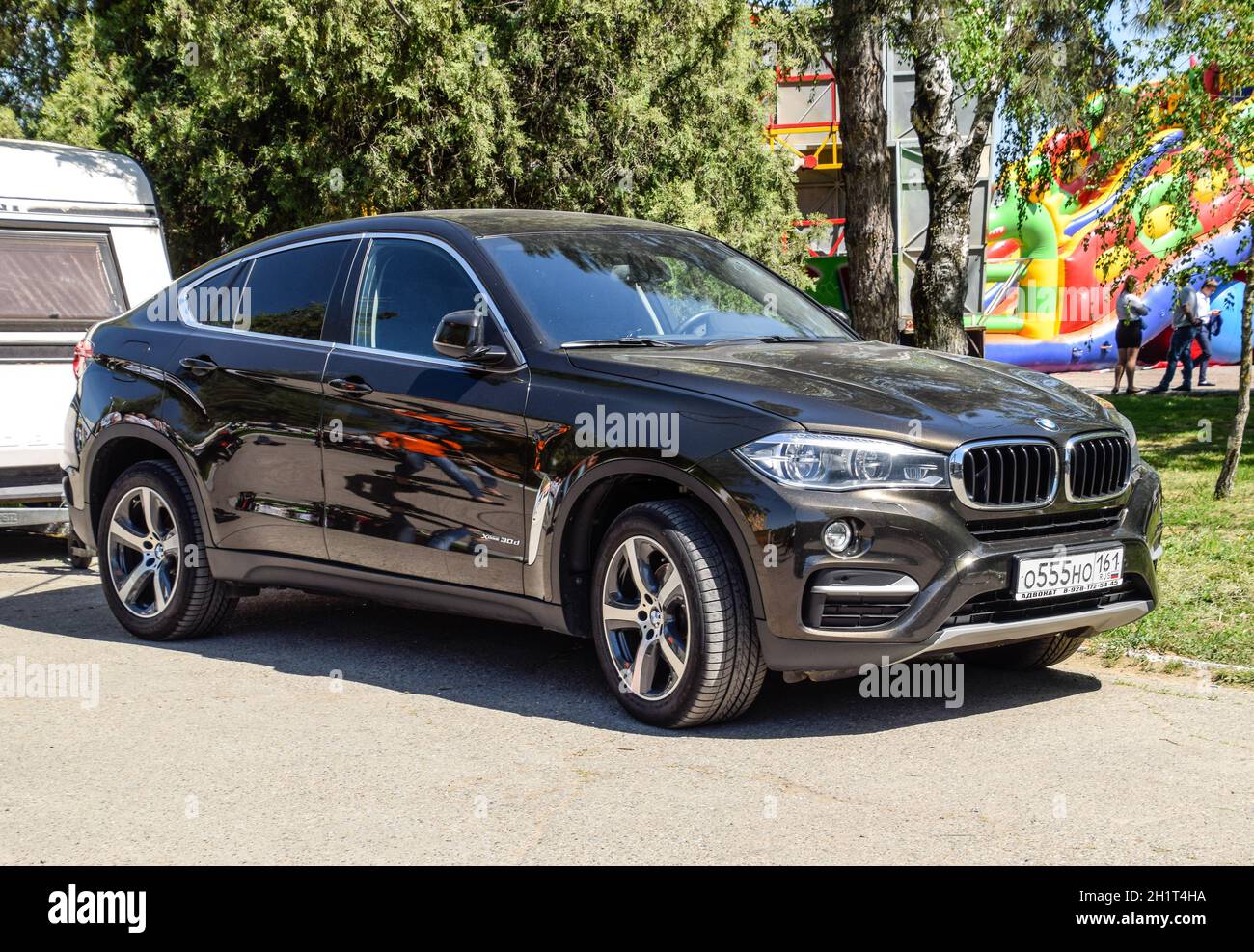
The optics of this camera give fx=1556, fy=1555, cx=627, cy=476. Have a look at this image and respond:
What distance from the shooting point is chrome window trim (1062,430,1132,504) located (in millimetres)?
5340

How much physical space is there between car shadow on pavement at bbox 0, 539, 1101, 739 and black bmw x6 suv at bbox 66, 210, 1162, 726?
0.19 m

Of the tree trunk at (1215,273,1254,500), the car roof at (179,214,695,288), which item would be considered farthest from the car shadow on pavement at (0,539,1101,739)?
the tree trunk at (1215,273,1254,500)

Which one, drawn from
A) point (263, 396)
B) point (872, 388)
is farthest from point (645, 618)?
point (263, 396)

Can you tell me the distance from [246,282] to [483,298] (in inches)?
67.8

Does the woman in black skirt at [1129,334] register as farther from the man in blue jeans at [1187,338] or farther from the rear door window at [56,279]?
the rear door window at [56,279]

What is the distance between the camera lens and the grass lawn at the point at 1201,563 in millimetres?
6652

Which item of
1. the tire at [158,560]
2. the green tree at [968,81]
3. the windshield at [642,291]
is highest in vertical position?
the green tree at [968,81]

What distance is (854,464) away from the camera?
5055 mm

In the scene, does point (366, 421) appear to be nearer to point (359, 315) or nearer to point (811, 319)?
point (359, 315)

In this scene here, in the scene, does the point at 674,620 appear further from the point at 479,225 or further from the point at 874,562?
the point at 479,225

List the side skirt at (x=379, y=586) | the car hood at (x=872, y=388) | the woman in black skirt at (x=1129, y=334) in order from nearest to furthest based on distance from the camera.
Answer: the car hood at (x=872, y=388)
the side skirt at (x=379, y=586)
the woman in black skirt at (x=1129, y=334)

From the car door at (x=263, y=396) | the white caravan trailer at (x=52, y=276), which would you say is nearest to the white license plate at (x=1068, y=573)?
the car door at (x=263, y=396)

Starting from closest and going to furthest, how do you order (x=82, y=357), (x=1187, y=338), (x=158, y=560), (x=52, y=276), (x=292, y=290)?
(x=292, y=290)
(x=158, y=560)
(x=82, y=357)
(x=52, y=276)
(x=1187, y=338)

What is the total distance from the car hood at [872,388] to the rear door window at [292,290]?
1.55 metres
